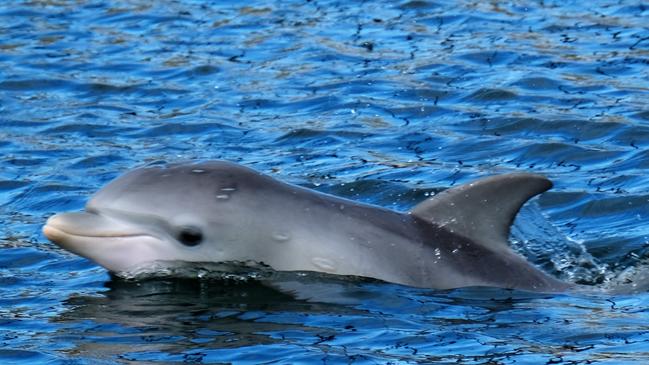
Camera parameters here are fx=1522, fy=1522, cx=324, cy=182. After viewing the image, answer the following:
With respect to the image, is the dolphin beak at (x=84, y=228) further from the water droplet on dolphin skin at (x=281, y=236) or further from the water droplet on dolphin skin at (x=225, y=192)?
the water droplet on dolphin skin at (x=281, y=236)

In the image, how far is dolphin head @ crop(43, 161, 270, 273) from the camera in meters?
9.28

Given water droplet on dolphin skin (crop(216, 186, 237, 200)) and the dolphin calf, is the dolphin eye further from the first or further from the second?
water droplet on dolphin skin (crop(216, 186, 237, 200))

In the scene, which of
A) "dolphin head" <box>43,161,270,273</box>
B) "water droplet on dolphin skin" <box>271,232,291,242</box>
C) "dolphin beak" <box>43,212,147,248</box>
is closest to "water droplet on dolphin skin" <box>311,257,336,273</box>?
"water droplet on dolphin skin" <box>271,232,291,242</box>

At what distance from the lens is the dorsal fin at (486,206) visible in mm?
9023

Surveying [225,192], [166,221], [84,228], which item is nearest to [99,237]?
[84,228]

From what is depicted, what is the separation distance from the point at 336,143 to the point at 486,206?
5044mm

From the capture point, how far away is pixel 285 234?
30.5 feet

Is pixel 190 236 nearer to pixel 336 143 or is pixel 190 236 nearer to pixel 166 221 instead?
pixel 166 221

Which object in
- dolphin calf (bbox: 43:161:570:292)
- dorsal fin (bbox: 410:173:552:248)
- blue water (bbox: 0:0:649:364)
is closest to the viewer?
blue water (bbox: 0:0:649:364)

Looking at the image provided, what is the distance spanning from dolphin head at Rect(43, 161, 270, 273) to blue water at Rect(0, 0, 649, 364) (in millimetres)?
275

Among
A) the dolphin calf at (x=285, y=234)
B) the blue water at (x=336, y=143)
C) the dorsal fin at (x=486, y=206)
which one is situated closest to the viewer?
the blue water at (x=336, y=143)

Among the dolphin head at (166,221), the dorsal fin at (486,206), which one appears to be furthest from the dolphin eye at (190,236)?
the dorsal fin at (486,206)

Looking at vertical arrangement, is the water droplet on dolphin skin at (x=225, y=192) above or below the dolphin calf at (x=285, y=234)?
above

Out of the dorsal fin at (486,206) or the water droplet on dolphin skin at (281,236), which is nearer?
the dorsal fin at (486,206)
